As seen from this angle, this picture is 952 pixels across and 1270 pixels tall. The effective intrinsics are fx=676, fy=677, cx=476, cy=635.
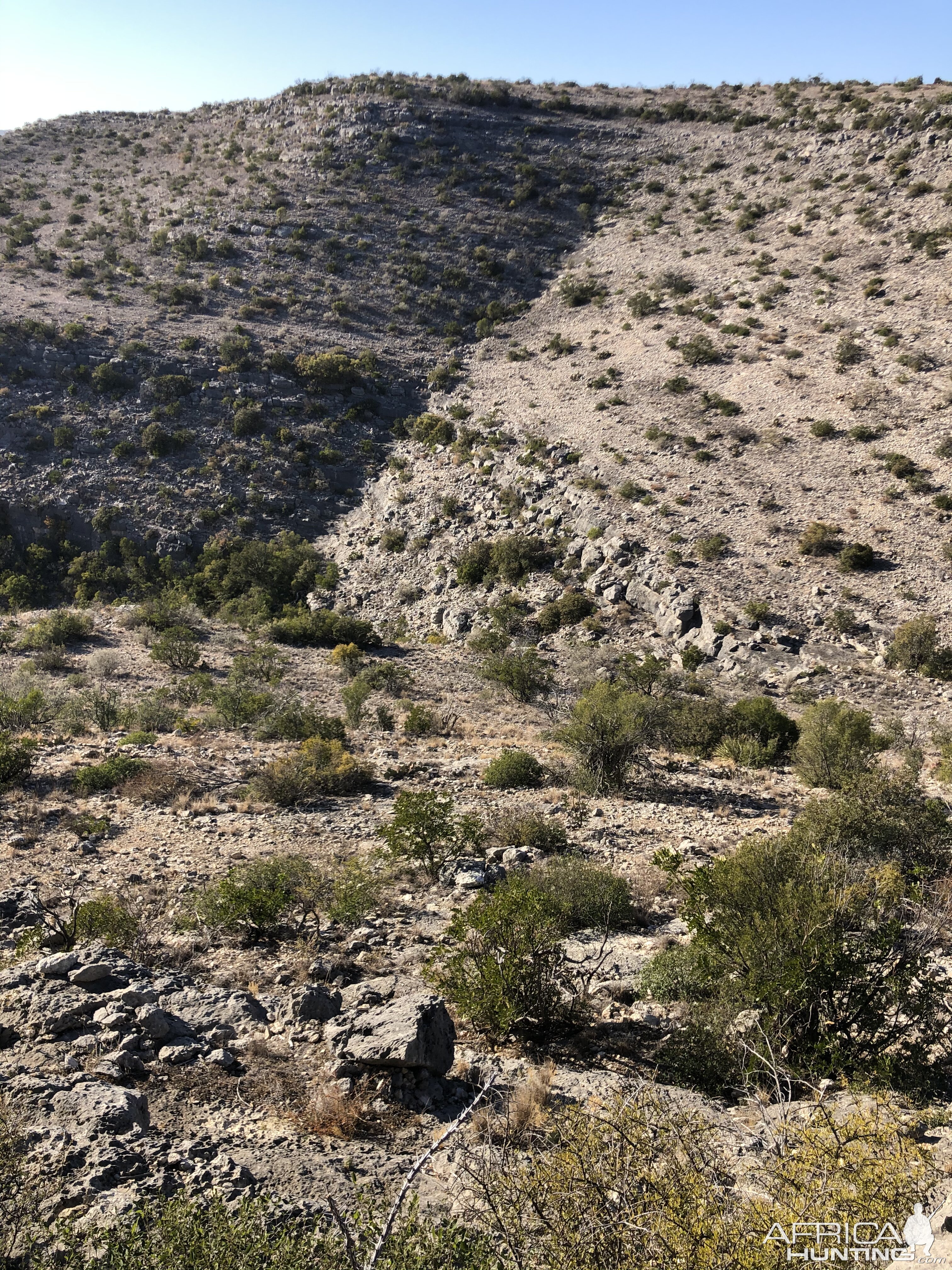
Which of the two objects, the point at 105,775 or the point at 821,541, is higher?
the point at 821,541

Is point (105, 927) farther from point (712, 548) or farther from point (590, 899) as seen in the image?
point (712, 548)

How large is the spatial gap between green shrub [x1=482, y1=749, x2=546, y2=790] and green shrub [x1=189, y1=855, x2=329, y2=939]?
4116 mm

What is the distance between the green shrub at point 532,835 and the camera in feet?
29.5

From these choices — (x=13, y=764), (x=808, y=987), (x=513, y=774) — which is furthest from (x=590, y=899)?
(x=13, y=764)

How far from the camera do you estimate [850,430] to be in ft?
79.0

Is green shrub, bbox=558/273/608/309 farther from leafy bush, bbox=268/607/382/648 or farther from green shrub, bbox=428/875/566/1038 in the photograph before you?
A: green shrub, bbox=428/875/566/1038

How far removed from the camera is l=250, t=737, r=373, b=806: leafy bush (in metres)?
10.7

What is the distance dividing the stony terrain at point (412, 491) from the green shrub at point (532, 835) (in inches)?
15.0

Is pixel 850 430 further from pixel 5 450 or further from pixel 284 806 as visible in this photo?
pixel 5 450

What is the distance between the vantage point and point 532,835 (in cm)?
901

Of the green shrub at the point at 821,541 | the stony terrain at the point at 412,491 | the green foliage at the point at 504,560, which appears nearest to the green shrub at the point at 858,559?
the stony terrain at the point at 412,491

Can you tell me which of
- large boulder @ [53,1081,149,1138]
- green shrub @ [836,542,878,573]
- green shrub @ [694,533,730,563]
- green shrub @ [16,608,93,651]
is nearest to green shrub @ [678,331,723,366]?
green shrub @ [694,533,730,563]

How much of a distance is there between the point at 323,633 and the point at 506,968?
19098 mm

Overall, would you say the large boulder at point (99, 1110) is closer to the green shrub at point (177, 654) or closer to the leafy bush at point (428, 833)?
the leafy bush at point (428, 833)
